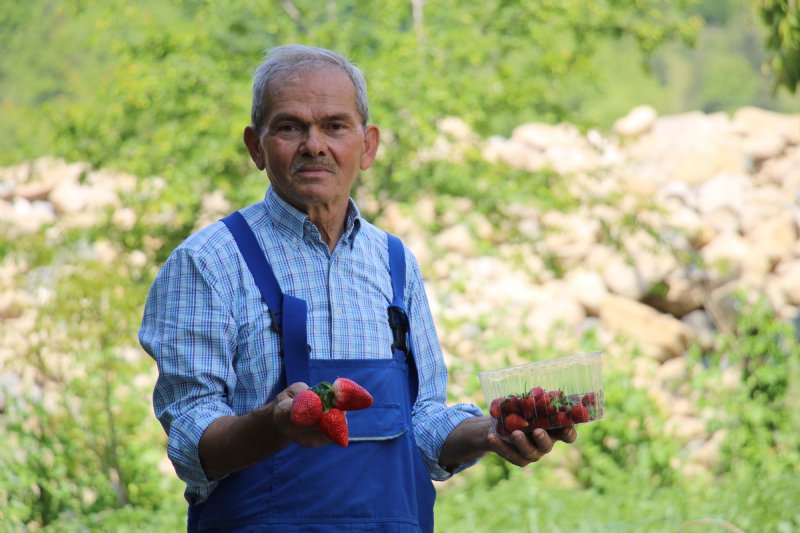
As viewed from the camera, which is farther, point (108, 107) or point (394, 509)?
point (108, 107)

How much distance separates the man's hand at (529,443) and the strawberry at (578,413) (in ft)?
0.07

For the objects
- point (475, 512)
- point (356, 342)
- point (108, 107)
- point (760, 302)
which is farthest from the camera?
point (108, 107)

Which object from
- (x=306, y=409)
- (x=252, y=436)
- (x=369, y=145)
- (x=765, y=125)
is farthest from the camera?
(x=765, y=125)

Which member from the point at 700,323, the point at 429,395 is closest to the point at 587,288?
the point at 700,323

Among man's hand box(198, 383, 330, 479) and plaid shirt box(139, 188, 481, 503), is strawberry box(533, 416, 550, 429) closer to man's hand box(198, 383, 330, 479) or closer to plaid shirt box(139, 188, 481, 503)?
plaid shirt box(139, 188, 481, 503)

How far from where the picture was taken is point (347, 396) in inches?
61.1

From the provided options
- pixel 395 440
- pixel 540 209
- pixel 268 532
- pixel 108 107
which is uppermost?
pixel 108 107

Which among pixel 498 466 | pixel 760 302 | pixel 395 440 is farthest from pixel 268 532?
pixel 760 302

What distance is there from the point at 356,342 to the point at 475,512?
3.83 meters

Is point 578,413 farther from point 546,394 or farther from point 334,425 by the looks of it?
point 334,425

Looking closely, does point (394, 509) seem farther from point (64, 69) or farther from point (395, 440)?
point (64, 69)

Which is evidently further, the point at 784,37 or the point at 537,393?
the point at 784,37

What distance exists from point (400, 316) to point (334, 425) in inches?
20.5

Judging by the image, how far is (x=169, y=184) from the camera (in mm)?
7660
